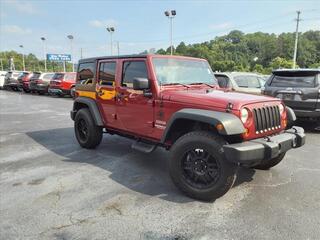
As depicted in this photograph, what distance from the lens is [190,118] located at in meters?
4.11

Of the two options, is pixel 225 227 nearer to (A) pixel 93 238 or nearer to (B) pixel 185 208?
(B) pixel 185 208

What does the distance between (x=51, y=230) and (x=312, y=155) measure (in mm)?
5013

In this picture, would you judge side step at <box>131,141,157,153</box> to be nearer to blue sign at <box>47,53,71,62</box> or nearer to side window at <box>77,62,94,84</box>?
side window at <box>77,62,94,84</box>

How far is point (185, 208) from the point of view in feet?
12.7

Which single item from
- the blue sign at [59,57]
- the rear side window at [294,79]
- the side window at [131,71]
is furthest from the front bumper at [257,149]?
the blue sign at [59,57]

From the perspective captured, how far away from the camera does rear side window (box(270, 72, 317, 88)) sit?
8148mm

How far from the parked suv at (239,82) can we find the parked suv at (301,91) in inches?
56.6

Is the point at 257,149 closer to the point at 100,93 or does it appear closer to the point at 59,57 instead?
the point at 100,93

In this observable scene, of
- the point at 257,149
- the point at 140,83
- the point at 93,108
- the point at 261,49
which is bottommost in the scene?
the point at 257,149

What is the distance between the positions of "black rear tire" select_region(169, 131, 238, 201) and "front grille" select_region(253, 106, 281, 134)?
0.55 m

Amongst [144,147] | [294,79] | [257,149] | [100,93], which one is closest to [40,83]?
[100,93]

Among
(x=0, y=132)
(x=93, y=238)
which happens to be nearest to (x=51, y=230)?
(x=93, y=238)

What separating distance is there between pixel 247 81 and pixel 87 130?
6.73m

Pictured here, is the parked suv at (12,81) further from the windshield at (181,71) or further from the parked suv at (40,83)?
the windshield at (181,71)
